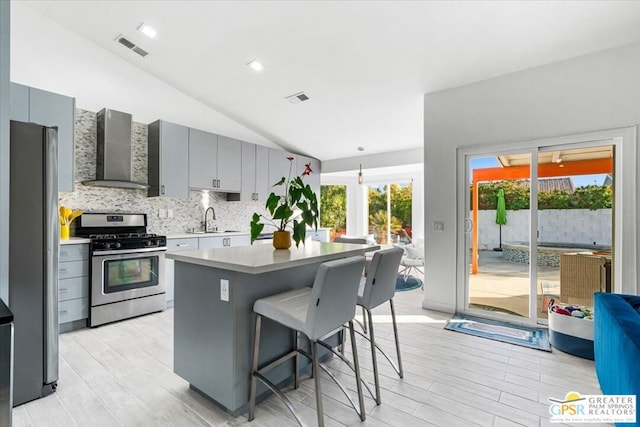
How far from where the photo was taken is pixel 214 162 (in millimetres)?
4777

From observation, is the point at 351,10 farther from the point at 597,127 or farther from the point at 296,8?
the point at 597,127

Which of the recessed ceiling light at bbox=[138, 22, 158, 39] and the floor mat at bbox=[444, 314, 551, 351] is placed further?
the recessed ceiling light at bbox=[138, 22, 158, 39]

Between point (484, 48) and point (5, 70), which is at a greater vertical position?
point (484, 48)

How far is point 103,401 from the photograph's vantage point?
200 cm

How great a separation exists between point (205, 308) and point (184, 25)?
2976 mm

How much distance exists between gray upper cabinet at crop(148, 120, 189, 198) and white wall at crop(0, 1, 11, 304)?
229 cm

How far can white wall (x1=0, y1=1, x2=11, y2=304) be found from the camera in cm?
180

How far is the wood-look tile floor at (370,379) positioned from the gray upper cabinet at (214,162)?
2324mm

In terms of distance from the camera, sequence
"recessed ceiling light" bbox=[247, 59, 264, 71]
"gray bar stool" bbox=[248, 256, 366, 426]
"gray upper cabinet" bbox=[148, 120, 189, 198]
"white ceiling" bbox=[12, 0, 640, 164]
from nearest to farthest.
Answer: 1. "gray bar stool" bbox=[248, 256, 366, 426]
2. "white ceiling" bbox=[12, 0, 640, 164]
3. "recessed ceiling light" bbox=[247, 59, 264, 71]
4. "gray upper cabinet" bbox=[148, 120, 189, 198]

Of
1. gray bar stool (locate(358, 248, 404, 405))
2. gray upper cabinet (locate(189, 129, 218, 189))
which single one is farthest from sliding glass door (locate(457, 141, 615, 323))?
gray upper cabinet (locate(189, 129, 218, 189))

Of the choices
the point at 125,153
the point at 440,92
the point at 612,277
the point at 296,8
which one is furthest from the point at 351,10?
the point at 612,277

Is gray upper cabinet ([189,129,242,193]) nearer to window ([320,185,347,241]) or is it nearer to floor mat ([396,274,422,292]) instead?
floor mat ([396,274,422,292])

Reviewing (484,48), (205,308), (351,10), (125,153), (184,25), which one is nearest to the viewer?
(205,308)

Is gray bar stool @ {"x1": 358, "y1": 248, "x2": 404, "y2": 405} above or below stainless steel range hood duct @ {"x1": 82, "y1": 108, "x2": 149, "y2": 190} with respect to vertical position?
below
